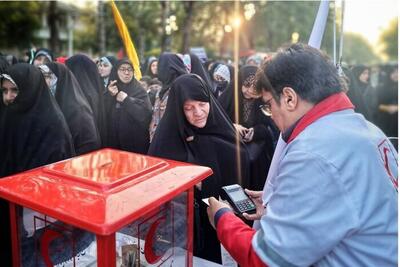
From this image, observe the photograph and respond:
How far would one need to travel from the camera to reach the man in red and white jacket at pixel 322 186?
43.8 inches

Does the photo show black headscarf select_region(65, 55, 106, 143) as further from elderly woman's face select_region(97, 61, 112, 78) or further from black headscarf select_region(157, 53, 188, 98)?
black headscarf select_region(157, 53, 188, 98)

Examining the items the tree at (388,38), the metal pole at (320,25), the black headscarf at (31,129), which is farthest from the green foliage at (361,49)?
the black headscarf at (31,129)

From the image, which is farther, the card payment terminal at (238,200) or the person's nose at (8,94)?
the person's nose at (8,94)

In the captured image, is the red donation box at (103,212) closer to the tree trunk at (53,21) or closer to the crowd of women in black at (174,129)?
the crowd of women in black at (174,129)

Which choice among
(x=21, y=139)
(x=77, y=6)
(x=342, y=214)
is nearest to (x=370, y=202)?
(x=342, y=214)

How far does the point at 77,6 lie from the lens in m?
37.9

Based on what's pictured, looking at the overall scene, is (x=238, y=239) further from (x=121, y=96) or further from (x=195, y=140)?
(x=121, y=96)

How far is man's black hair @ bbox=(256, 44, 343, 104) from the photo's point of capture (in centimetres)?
132

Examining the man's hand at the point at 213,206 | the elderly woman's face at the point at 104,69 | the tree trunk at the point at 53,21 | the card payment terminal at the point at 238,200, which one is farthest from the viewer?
the tree trunk at the point at 53,21

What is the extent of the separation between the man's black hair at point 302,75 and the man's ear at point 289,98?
13 mm

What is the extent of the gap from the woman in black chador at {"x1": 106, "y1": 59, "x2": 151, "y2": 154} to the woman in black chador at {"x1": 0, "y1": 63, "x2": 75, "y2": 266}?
1.50 metres

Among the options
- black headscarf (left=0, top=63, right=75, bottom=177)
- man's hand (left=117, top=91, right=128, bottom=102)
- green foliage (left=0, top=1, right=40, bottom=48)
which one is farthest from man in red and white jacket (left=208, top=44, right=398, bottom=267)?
green foliage (left=0, top=1, right=40, bottom=48)

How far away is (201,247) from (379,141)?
137 cm

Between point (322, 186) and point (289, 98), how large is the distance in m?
0.38
